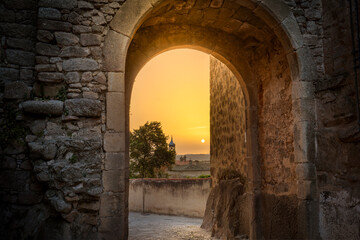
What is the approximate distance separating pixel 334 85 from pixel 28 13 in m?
3.92

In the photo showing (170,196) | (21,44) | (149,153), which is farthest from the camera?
(149,153)

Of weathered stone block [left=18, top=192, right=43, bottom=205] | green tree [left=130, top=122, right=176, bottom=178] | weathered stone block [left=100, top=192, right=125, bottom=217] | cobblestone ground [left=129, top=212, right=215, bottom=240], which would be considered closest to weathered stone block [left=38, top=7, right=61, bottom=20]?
weathered stone block [left=18, top=192, right=43, bottom=205]

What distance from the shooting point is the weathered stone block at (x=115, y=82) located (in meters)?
3.70

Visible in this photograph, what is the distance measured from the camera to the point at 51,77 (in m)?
3.62

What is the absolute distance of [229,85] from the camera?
295 inches

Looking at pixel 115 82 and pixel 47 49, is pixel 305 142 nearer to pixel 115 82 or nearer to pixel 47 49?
pixel 115 82

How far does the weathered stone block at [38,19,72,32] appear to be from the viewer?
365cm

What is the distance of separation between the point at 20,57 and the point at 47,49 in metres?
0.38

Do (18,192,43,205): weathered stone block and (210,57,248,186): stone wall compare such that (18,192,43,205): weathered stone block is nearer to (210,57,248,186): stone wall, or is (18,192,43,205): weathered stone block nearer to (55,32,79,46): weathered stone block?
(55,32,79,46): weathered stone block

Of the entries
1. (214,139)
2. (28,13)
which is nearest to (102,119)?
(28,13)

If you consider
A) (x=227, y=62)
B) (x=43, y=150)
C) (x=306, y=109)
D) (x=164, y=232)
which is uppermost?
(x=227, y=62)

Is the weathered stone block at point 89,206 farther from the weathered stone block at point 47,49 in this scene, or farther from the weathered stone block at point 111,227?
the weathered stone block at point 47,49

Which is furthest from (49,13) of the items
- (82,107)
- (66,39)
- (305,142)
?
(305,142)

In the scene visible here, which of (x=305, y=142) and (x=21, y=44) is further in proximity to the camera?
(x=305, y=142)
